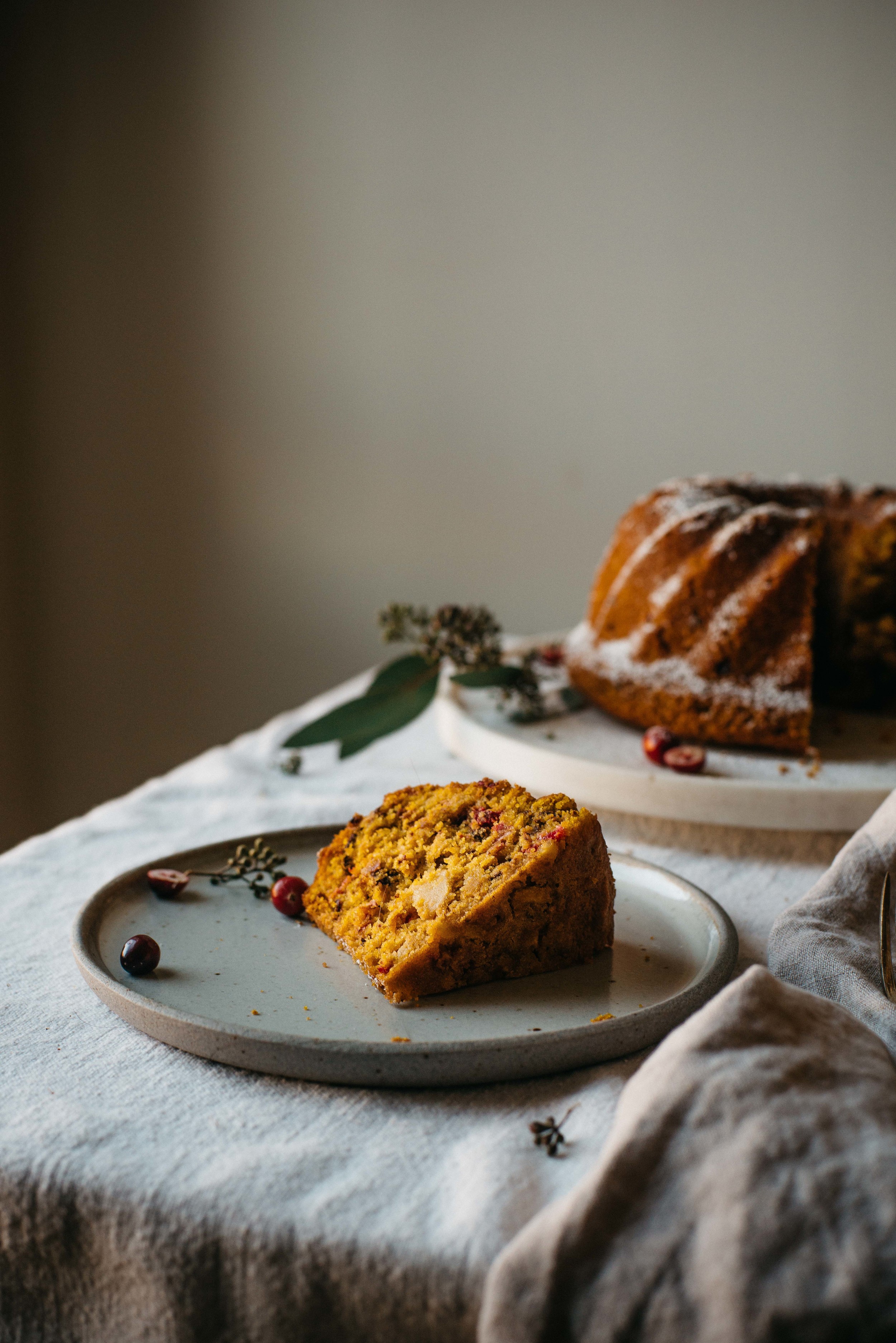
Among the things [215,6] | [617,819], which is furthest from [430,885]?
[215,6]

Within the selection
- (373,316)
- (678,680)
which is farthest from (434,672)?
(373,316)

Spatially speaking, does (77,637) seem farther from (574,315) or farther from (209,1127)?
(209,1127)

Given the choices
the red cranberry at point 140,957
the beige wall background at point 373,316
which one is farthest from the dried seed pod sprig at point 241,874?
the beige wall background at point 373,316

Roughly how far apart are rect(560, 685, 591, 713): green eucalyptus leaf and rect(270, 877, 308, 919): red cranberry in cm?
77

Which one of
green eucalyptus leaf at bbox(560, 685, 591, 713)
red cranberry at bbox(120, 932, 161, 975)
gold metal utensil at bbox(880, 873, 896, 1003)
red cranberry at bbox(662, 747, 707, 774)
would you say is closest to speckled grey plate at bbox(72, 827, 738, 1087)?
red cranberry at bbox(120, 932, 161, 975)

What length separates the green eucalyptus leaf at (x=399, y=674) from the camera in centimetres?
157

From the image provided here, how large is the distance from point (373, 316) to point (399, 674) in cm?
247

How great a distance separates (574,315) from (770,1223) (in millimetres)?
3368

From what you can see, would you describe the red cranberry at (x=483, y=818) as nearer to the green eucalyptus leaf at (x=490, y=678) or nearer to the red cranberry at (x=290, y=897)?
the red cranberry at (x=290, y=897)

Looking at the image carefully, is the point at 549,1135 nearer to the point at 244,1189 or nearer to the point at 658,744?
the point at 244,1189

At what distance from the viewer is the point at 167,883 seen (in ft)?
3.27

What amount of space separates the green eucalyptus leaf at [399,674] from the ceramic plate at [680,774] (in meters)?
0.07

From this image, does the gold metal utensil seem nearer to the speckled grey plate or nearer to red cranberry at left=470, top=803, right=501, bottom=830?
the speckled grey plate

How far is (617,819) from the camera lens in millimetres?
1367
